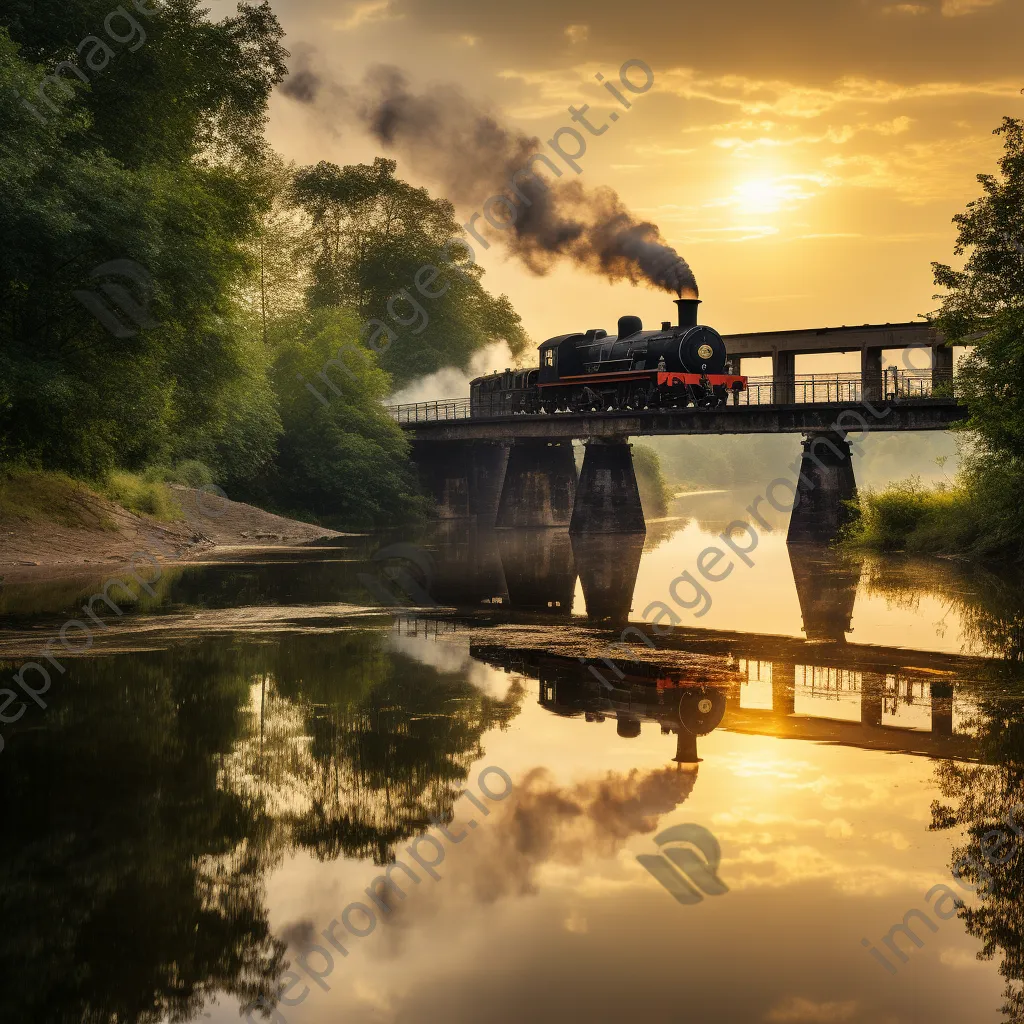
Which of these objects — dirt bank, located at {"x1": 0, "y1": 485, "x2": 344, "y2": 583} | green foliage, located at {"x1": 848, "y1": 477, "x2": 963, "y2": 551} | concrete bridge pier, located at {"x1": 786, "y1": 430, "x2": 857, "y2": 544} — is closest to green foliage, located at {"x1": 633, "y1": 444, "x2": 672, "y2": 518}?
concrete bridge pier, located at {"x1": 786, "y1": 430, "x2": 857, "y2": 544}

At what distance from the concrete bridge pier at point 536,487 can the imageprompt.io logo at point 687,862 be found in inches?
2251

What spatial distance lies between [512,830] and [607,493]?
4775cm

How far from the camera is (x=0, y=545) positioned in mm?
29984

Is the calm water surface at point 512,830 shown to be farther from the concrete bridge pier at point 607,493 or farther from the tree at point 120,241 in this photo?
the concrete bridge pier at point 607,493

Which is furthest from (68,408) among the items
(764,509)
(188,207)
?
(764,509)

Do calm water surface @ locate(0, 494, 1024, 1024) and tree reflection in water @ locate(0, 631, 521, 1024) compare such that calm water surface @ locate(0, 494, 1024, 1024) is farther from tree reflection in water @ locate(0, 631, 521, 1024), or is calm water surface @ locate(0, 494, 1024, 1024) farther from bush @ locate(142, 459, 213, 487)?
bush @ locate(142, 459, 213, 487)

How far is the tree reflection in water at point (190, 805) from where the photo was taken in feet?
22.4

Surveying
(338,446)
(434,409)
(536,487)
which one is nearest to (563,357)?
(536,487)

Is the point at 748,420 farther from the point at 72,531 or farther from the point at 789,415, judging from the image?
the point at 72,531

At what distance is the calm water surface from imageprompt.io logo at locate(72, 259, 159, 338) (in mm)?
13154

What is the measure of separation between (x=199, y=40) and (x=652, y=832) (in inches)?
1438

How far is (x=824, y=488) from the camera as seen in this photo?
160ft

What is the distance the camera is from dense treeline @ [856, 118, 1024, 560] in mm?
29984

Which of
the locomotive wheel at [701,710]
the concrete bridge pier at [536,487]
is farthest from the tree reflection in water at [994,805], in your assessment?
the concrete bridge pier at [536,487]
